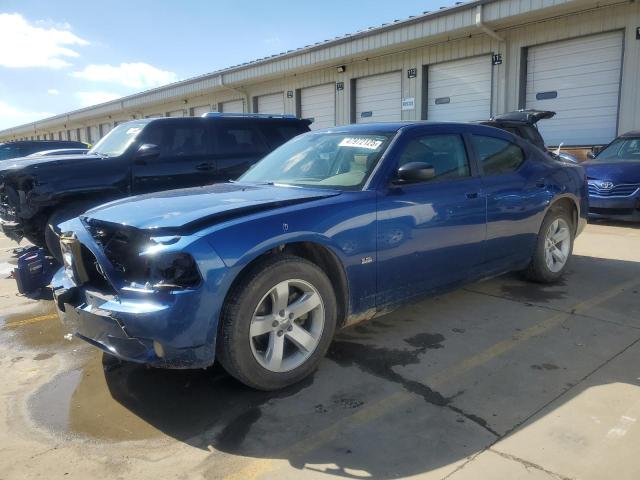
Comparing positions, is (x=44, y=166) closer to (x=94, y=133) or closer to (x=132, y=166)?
(x=132, y=166)

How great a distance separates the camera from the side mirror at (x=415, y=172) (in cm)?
360

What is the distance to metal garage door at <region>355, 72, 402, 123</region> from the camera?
1639cm

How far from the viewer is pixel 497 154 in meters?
4.72

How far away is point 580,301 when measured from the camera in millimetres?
4793

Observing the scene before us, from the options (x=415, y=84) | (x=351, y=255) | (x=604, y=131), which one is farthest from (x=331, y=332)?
(x=415, y=84)

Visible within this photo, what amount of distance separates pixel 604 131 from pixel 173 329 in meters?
12.5

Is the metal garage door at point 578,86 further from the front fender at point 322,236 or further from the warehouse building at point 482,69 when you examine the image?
the front fender at point 322,236

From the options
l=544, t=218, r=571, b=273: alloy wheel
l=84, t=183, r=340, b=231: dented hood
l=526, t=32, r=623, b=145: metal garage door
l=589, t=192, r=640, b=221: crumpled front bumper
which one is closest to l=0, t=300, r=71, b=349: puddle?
l=84, t=183, r=340, b=231: dented hood

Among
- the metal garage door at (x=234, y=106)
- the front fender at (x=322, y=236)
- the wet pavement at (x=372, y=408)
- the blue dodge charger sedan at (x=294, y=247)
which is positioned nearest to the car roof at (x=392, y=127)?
the blue dodge charger sedan at (x=294, y=247)

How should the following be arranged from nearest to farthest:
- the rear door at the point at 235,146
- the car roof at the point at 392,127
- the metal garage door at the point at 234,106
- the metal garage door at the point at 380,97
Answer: the car roof at the point at 392,127, the rear door at the point at 235,146, the metal garage door at the point at 380,97, the metal garage door at the point at 234,106

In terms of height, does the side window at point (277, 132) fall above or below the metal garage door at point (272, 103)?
below

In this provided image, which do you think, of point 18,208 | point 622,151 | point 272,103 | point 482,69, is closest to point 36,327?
point 18,208

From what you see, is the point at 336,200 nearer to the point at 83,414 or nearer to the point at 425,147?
the point at 425,147

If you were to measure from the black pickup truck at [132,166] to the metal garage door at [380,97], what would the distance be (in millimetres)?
8602
